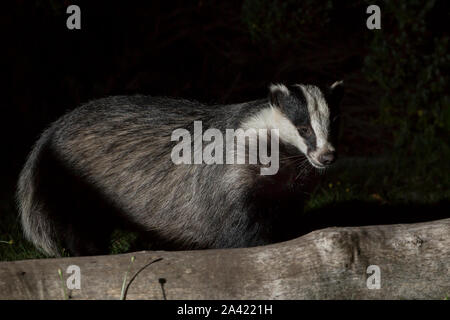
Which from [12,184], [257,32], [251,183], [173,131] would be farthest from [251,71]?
[251,183]

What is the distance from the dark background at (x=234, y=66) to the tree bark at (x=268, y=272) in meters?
3.11

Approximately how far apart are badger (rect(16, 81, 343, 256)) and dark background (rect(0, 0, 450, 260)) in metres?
2.08

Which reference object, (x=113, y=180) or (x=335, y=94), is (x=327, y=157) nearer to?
(x=335, y=94)

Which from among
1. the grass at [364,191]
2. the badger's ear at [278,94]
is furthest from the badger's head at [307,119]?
the grass at [364,191]

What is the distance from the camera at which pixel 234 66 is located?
7.45 m

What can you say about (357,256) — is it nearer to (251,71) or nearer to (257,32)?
(257,32)

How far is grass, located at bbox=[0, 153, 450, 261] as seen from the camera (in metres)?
4.14

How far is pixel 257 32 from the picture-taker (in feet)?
19.1

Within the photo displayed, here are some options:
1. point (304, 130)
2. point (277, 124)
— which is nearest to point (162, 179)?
point (277, 124)

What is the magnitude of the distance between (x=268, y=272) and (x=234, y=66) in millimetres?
5284

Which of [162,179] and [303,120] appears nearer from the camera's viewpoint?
[303,120]

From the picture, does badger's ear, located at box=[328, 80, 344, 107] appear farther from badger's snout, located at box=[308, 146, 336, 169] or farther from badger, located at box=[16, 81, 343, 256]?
badger's snout, located at box=[308, 146, 336, 169]

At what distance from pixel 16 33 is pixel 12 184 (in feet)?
6.32

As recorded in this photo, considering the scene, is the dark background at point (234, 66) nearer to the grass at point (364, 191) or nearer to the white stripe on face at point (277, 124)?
the grass at point (364, 191)
